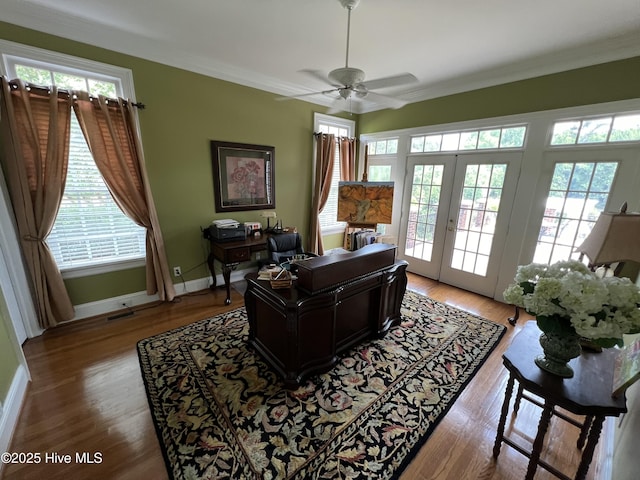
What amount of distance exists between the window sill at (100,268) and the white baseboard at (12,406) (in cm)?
103

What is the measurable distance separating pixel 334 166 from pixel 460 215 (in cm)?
222

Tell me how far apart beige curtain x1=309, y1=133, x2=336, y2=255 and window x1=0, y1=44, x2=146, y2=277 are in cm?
255

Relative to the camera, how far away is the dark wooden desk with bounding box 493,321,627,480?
1.09 meters

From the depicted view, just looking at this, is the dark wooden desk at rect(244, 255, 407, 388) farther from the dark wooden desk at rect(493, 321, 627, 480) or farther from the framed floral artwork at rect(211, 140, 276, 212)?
the framed floral artwork at rect(211, 140, 276, 212)

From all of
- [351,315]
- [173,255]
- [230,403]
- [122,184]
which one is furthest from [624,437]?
[122,184]

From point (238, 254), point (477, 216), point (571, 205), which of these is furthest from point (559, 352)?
point (238, 254)

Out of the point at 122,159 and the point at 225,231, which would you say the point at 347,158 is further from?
the point at 122,159

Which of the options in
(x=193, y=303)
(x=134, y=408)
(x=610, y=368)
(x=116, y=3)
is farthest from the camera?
(x=193, y=303)

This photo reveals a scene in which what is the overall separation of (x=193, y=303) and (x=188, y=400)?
156 centimetres

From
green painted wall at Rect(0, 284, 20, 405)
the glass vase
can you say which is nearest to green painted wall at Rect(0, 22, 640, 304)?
green painted wall at Rect(0, 284, 20, 405)

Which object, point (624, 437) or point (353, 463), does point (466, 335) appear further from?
point (353, 463)

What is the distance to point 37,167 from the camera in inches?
90.7

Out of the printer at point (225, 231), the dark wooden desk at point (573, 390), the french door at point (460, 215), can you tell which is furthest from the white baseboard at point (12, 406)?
the french door at point (460, 215)

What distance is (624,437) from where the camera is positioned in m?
1.31
